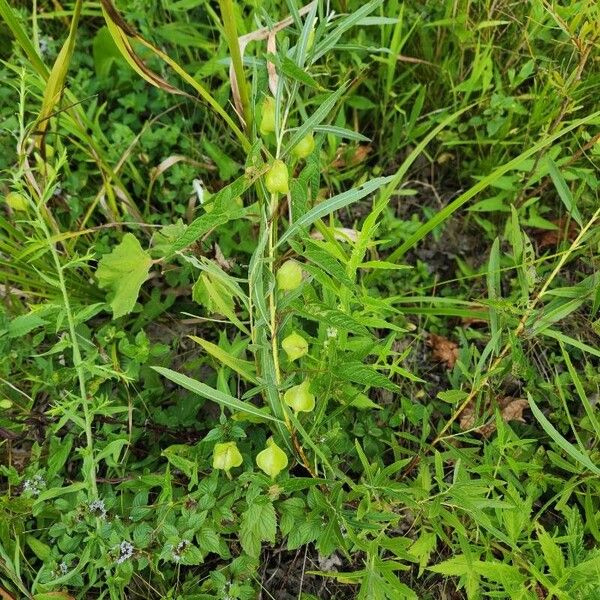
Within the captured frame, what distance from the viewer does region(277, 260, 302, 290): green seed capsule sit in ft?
3.10

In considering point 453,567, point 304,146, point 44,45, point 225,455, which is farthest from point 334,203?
point 44,45

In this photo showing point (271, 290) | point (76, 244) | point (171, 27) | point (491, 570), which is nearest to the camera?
point (271, 290)

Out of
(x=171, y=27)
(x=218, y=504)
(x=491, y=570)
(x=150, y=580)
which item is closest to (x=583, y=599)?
(x=491, y=570)

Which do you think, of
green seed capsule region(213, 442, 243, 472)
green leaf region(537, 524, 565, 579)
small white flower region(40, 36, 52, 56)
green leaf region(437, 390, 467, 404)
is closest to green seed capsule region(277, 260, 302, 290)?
green seed capsule region(213, 442, 243, 472)

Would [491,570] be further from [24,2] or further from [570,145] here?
[24,2]

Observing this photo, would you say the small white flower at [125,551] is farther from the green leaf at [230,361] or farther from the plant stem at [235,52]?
the plant stem at [235,52]

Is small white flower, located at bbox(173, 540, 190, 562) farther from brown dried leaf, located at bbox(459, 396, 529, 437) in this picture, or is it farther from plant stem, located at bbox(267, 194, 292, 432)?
brown dried leaf, located at bbox(459, 396, 529, 437)

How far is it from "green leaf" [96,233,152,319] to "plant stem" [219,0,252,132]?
39 centimetres

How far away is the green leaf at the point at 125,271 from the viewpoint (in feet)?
4.62

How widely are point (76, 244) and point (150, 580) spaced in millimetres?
913

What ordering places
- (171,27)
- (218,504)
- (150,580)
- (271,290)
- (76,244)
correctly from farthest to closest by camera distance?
(171,27) → (76,244) → (150,580) → (218,504) → (271,290)

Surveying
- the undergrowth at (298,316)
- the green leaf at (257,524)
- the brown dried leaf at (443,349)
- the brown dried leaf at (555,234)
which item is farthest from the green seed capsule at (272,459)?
the brown dried leaf at (555,234)

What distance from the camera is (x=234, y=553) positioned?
4.65 ft

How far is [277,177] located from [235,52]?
369 millimetres
